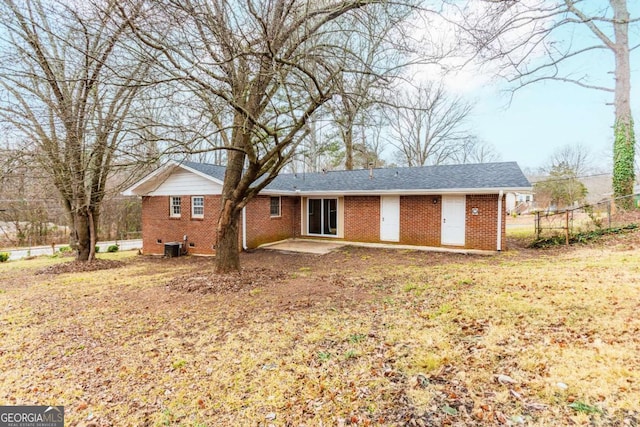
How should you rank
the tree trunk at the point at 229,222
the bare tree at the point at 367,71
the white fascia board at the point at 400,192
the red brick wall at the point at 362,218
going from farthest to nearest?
the red brick wall at the point at 362,218
the white fascia board at the point at 400,192
the tree trunk at the point at 229,222
the bare tree at the point at 367,71

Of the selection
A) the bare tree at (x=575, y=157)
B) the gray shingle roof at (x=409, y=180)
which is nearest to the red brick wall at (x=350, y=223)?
the gray shingle roof at (x=409, y=180)

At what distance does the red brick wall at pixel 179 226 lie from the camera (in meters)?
12.1

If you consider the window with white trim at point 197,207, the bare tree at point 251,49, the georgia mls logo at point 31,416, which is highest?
the bare tree at point 251,49

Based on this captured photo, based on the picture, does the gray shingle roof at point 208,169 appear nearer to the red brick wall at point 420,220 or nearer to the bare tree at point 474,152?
the red brick wall at point 420,220

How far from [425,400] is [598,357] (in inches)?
73.8

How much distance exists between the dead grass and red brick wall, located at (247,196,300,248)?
555cm

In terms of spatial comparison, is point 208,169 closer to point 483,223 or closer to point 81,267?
point 81,267

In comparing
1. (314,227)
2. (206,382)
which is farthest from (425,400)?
(314,227)

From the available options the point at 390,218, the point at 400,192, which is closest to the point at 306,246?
the point at 390,218

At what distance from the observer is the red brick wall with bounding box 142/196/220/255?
39.7ft

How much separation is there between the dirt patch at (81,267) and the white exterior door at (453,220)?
11.8 m

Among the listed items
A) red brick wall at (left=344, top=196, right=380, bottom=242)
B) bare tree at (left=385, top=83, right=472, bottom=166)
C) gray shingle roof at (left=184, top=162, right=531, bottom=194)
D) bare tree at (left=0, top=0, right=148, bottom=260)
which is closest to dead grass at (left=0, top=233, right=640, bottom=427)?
bare tree at (left=0, top=0, right=148, bottom=260)

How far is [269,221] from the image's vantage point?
13.4 meters

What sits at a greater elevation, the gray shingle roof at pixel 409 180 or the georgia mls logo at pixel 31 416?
the gray shingle roof at pixel 409 180
